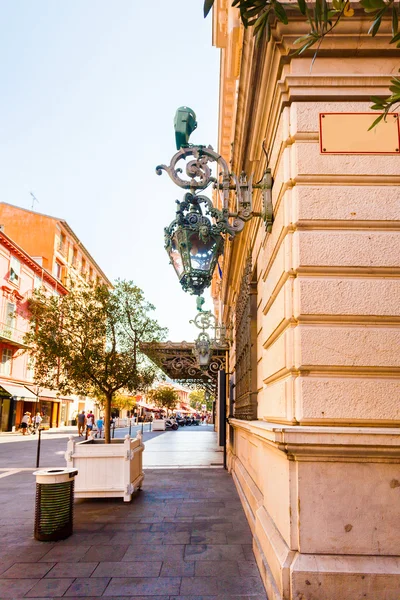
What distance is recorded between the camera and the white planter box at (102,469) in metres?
7.90

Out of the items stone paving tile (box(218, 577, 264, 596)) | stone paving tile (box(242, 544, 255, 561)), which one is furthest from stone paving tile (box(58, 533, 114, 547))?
stone paving tile (box(218, 577, 264, 596))

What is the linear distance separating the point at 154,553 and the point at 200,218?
11.6ft

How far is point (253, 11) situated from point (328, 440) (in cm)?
265

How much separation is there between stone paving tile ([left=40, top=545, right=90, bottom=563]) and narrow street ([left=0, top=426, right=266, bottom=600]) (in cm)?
1

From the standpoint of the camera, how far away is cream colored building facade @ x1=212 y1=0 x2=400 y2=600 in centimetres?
336

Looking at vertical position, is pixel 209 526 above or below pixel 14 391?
below

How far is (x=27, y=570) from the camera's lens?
4.68 meters

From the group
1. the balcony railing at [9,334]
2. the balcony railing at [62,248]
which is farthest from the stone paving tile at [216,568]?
the balcony railing at [62,248]

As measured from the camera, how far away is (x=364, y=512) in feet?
11.1

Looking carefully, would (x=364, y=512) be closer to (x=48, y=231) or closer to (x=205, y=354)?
(x=205, y=354)

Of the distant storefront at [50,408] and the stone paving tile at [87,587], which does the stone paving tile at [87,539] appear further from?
the distant storefront at [50,408]

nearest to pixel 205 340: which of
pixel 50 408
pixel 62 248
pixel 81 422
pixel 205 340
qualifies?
pixel 205 340

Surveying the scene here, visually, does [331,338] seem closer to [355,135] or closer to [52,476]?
[355,135]

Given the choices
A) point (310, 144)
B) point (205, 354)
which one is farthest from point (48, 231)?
point (310, 144)
